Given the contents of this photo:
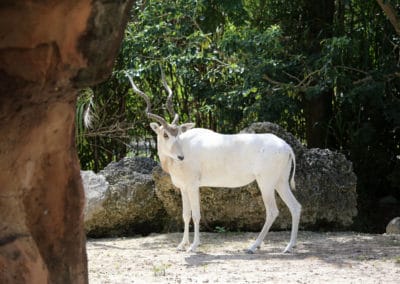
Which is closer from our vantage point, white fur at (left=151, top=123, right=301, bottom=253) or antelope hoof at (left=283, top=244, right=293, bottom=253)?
antelope hoof at (left=283, top=244, right=293, bottom=253)

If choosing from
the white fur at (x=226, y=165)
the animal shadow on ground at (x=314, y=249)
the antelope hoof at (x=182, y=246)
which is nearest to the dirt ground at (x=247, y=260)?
the animal shadow on ground at (x=314, y=249)

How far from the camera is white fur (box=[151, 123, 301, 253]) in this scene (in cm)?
809

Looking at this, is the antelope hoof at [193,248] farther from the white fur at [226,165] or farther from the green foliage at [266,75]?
the green foliage at [266,75]

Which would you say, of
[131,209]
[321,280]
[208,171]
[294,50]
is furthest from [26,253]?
[294,50]

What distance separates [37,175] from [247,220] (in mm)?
6198

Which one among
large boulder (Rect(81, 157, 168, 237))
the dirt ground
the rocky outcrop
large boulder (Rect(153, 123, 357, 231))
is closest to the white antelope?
the dirt ground

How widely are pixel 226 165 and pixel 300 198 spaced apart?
1351mm

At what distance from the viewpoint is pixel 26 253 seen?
124 inches

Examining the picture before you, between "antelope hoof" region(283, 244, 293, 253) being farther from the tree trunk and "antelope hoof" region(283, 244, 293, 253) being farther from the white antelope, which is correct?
the tree trunk

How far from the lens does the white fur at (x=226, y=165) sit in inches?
319

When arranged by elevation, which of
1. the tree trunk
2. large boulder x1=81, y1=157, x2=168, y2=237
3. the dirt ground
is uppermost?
the tree trunk

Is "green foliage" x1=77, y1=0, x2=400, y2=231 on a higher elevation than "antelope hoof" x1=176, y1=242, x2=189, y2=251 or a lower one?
higher

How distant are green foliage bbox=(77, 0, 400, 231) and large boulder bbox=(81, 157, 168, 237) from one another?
4.18ft

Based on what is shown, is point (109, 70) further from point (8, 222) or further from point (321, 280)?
point (321, 280)
